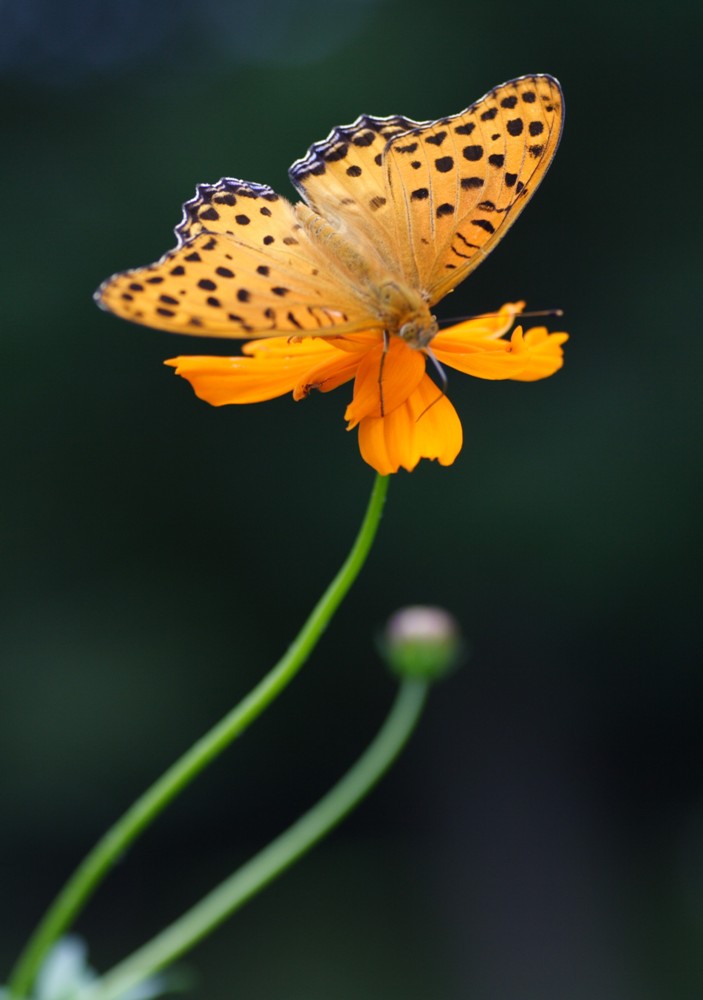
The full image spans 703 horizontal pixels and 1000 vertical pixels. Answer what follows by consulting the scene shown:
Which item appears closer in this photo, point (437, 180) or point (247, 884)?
point (247, 884)

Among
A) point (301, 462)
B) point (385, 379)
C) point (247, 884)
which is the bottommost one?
point (247, 884)

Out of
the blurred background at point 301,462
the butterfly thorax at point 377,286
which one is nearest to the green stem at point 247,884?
the butterfly thorax at point 377,286

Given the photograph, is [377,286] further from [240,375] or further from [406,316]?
[240,375]

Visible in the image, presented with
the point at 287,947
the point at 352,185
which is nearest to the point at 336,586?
the point at 352,185

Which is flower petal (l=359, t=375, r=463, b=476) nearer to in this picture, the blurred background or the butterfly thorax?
the butterfly thorax

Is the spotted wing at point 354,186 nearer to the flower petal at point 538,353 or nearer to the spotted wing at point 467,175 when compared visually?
the spotted wing at point 467,175

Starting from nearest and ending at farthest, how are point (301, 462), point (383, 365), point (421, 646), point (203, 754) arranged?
point (203, 754) < point (383, 365) < point (421, 646) < point (301, 462)

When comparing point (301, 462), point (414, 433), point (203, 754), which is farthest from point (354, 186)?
point (301, 462)
